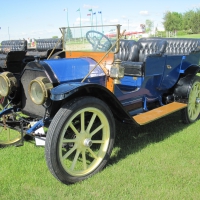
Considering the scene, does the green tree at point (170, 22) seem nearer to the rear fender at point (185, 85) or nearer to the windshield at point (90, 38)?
the rear fender at point (185, 85)

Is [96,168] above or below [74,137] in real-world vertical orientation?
below

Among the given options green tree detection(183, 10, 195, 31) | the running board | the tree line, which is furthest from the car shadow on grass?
green tree detection(183, 10, 195, 31)

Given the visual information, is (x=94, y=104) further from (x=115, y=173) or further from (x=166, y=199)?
(x=166, y=199)

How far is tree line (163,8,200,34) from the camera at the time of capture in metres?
54.5

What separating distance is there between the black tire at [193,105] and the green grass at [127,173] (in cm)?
57

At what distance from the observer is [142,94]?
12.7ft

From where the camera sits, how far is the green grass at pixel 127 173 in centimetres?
255

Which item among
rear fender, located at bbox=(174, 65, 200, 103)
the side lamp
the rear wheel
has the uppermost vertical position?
the side lamp

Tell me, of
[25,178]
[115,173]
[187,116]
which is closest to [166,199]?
[115,173]

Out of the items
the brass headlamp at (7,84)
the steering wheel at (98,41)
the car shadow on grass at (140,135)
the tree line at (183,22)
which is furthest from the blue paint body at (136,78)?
the tree line at (183,22)

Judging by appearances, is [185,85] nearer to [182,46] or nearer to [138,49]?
[138,49]

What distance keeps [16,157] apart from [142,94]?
184 centimetres

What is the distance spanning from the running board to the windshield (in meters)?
0.89

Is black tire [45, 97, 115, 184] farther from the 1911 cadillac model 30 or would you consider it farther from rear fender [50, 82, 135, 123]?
rear fender [50, 82, 135, 123]
